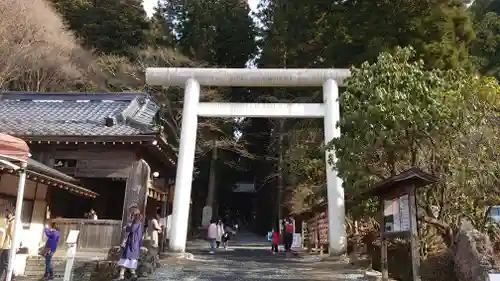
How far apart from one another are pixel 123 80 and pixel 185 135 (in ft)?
41.2

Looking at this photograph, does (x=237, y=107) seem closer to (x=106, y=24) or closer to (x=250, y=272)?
(x=250, y=272)

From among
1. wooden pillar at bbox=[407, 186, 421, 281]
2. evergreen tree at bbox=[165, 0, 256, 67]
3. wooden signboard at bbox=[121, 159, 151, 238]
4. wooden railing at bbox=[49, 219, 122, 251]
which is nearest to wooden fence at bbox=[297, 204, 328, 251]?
wooden signboard at bbox=[121, 159, 151, 238]

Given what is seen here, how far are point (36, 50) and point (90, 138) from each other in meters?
12.4

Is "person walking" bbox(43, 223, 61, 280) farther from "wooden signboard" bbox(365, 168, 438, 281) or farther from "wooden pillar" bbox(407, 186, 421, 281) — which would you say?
"wooden pillar" bbox(407, 186, 421, 281)

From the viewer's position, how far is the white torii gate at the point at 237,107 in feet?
42.3

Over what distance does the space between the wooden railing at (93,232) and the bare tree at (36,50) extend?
438 inches

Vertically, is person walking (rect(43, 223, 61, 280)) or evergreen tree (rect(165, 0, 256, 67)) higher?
evergreen tree (rect(165, 0, 256, 67))

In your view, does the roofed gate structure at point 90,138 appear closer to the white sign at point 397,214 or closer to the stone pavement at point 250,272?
the stone pavement at point 250,272

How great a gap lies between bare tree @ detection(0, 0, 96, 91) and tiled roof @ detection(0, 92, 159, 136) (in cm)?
393

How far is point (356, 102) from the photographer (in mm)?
9625

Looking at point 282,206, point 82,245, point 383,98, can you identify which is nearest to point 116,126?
point 82,245

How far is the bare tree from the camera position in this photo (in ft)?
65.6

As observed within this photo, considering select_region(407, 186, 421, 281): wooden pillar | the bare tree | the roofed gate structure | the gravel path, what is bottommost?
the gravel path

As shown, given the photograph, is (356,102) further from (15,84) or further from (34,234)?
(15,84)
